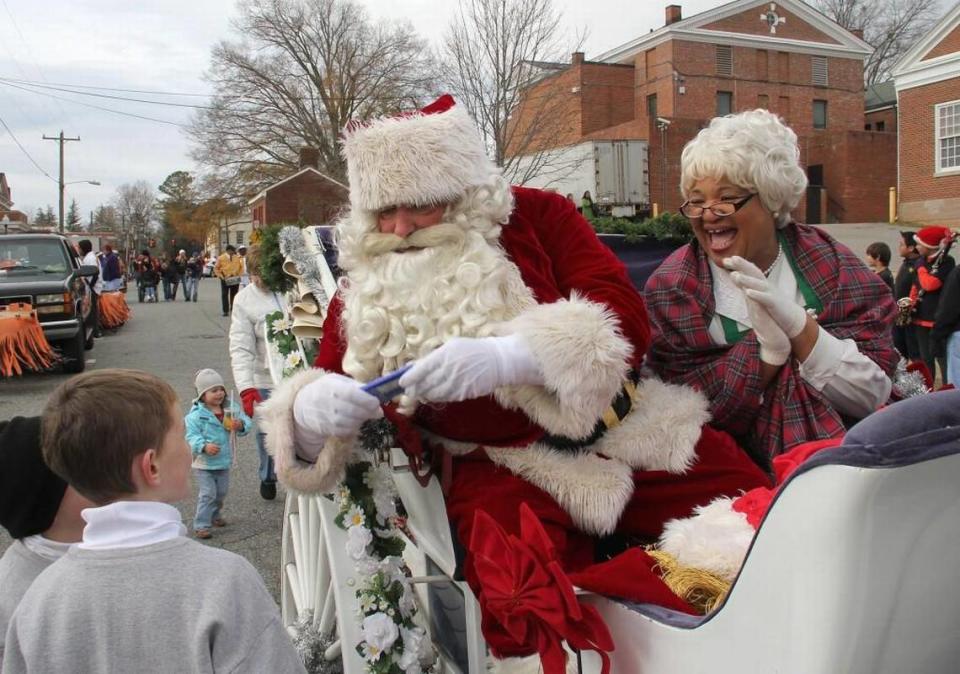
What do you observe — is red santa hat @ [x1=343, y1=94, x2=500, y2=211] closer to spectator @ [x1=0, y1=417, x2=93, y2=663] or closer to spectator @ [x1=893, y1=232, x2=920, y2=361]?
spectator @ [x1=0, y1=417, x2=93, y2=663]

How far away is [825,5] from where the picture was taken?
165ft

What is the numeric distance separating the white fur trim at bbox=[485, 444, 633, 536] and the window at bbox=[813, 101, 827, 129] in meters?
45.2

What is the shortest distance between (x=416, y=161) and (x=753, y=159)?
99 centimetres

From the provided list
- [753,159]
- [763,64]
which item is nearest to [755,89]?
[763,64]

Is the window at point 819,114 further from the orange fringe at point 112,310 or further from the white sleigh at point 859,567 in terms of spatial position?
the white sleigh at point 859,567

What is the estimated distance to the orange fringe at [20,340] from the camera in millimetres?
9938

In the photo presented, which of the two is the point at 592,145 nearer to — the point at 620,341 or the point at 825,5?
the point at 620,341

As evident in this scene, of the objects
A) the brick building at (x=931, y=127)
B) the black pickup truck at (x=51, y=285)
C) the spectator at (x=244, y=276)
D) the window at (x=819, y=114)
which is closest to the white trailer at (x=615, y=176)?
the brick building at (x=931, y=127)

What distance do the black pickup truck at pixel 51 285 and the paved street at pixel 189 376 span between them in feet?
1.87

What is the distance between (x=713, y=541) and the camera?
A: 178 cm

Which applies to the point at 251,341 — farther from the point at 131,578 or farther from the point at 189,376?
the point at 189,376

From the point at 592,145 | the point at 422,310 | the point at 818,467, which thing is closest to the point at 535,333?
the point at 422,310

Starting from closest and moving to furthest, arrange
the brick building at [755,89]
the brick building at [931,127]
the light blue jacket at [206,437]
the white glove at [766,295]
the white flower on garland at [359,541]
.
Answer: the white glove at [766,295], the white flower on garland at [359,541], the light blue jacket at [206,437], the brick building at [931,127], the brick building at [755,89]

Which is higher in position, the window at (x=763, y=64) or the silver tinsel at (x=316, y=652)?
the window at (x=763, y=64)
